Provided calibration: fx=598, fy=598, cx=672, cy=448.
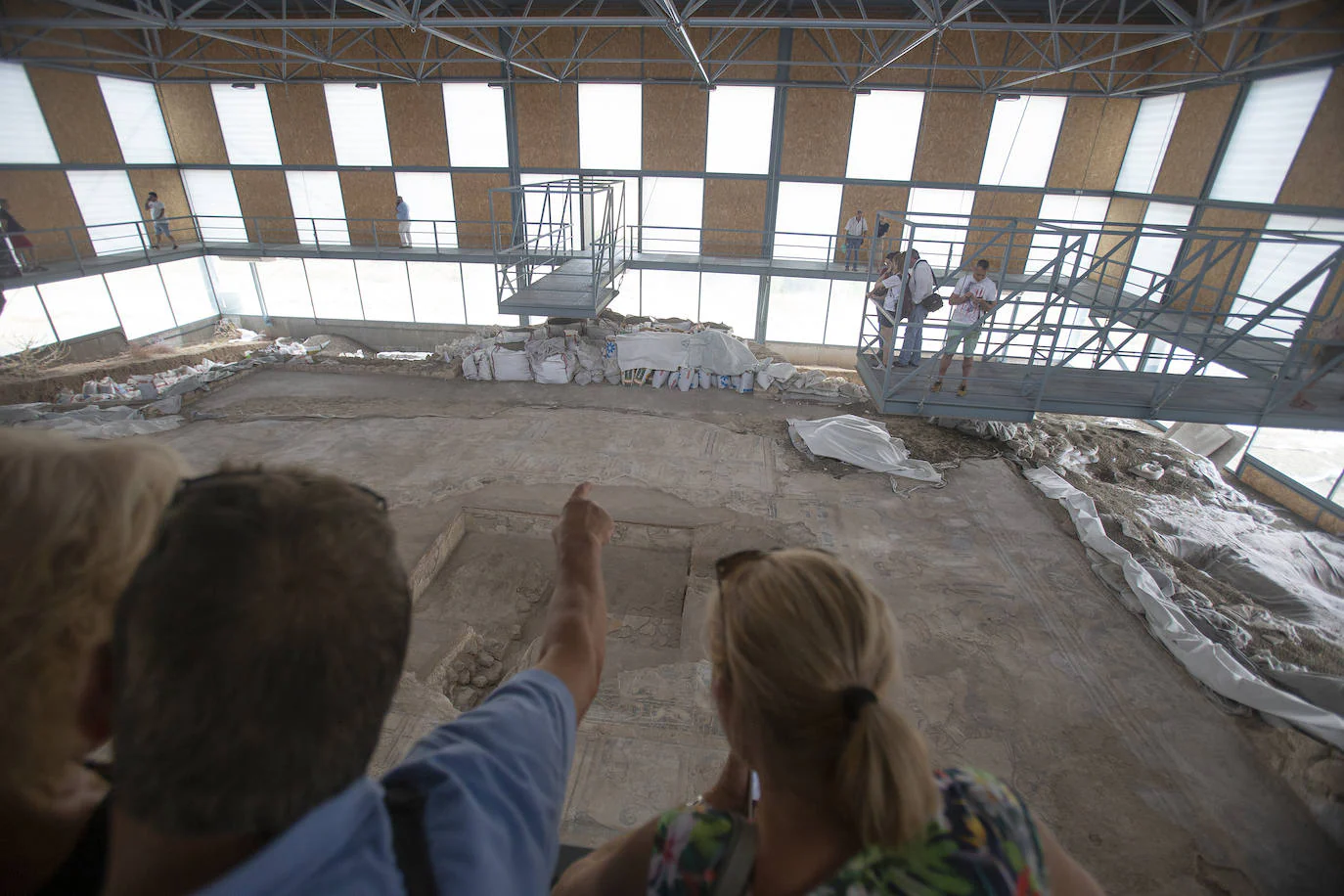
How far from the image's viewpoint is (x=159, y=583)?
25.2 inches

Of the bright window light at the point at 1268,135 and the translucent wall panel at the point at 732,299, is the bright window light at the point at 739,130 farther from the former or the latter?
the bright window light at the point at 1268,135

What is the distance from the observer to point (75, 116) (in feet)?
46.6

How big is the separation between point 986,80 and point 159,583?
57.9 ft

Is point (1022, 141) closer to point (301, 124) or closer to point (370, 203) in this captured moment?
point (370, 203)

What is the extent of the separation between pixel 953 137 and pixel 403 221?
14254mm

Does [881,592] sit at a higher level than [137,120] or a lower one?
lower

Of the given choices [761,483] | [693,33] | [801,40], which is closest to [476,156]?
[693,33]

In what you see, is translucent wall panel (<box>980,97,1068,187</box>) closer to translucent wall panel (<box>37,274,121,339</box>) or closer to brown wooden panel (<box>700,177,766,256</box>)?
brown wooden panel (<box>700,177,766,256</box>)

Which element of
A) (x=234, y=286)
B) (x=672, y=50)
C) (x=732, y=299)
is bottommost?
(x=234, y=286)

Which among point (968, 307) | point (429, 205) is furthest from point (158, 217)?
point (968, 307)

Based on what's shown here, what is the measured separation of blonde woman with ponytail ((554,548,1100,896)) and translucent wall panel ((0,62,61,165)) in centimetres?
1980

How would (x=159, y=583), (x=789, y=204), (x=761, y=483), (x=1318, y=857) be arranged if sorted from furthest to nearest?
(x=789, y=204) < (x=761, y=483) < (x=1318, y=857) < (x=159, y=583)

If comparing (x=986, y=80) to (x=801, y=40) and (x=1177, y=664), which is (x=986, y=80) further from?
(x=1177, y=664)

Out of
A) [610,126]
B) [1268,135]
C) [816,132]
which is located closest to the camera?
[1268,135]
